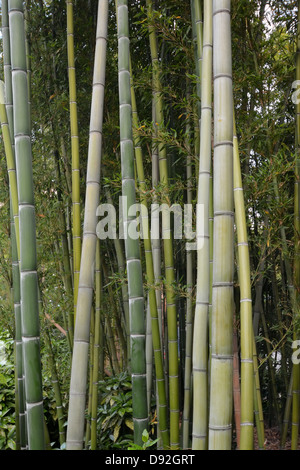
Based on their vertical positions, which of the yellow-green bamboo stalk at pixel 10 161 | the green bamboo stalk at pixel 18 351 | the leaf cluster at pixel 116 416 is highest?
the yellow-green bamboo stalk at pixel 10 161

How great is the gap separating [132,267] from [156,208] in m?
1.11

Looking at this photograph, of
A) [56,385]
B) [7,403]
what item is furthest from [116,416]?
[7,403]

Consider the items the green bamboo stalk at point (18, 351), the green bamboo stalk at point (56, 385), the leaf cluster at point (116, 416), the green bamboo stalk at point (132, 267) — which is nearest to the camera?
the green bamboo stalk at point (132, 267)

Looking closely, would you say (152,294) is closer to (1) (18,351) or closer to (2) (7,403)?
(1) (18,351)

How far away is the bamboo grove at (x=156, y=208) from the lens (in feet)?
5.32

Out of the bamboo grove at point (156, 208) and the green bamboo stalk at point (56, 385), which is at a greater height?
the bamboo grove at point (156, 208)

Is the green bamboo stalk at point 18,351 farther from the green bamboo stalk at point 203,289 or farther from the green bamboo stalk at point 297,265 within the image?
the green bamboo stalk at point 297,265

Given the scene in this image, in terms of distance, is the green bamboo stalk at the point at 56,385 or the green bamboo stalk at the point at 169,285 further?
the green bamboo stalk at the point at 56,385

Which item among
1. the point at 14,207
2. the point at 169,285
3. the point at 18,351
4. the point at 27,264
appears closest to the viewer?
the point at 27,264

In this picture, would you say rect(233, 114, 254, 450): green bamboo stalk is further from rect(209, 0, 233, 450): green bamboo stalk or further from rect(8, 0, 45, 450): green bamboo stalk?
rect(8, 0, 45, 450): green bamboo stalk

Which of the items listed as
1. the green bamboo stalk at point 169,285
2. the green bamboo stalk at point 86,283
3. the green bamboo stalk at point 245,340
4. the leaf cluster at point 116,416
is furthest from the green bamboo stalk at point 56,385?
the green bamboo stalk at point 245,340

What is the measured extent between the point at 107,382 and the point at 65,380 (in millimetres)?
473

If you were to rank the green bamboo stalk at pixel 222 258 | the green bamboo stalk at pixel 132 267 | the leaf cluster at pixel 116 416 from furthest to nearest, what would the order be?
the leaf cluster at pixel 116 416
the green bamboo stalk at pixel 132 267
the green bamboo stalk at pixel 222 258

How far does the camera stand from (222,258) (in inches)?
53.5
